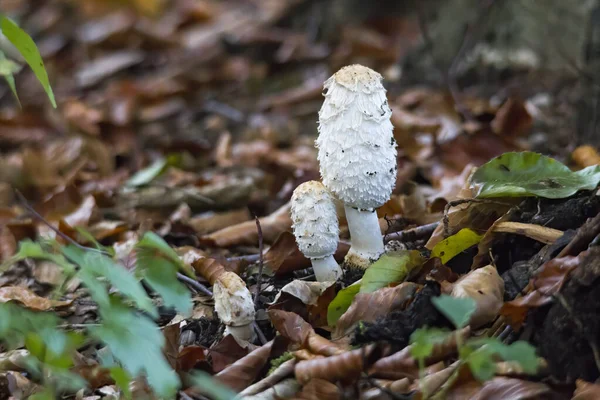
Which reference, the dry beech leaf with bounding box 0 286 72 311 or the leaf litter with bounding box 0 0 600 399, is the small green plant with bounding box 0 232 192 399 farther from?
the dry beech leaf with bounding box 0 286 72 311

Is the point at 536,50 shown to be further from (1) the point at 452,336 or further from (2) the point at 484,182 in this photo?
(1) the point at 452,336

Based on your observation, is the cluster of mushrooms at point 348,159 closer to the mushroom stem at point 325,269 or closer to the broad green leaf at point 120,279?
the mushroom stem at point 325,269

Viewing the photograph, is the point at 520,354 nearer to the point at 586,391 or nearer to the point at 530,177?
the point at 586,391

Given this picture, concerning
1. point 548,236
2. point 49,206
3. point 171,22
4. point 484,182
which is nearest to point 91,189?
point 49,206

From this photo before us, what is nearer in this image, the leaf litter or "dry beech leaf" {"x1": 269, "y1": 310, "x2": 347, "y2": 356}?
the leaf litter

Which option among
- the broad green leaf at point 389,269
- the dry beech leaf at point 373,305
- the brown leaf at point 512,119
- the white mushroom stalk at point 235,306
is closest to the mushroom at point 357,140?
the broad green leaf at point 389,269

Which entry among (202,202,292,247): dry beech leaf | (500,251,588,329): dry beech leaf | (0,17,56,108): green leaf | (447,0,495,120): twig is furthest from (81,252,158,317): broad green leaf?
(447,0,495,120): twig

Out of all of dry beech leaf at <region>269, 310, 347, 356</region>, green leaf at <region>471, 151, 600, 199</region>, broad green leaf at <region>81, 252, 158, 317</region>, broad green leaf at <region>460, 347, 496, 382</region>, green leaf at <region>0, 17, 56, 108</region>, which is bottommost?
dry beech leaf at <region>269, 310, 347, 356</region>

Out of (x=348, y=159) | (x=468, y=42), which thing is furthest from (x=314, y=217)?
(x=468, y=42)
